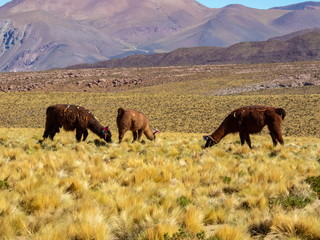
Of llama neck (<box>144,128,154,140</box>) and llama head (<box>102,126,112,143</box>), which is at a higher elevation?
llama head (<box>102,126,112,143</box>)

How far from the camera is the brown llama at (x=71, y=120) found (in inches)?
486

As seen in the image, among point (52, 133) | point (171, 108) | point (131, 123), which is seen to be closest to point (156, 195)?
point (131, 123)

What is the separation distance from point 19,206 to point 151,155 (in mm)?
5478

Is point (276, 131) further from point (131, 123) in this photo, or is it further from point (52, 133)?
point (52, 133)

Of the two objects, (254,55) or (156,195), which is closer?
(156,195)

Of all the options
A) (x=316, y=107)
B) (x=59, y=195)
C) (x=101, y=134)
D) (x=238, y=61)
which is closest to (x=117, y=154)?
(x=101, y=134)

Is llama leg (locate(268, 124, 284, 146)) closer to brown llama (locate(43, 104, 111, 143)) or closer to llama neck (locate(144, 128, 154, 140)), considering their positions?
llama neck (locate(144, 128, 154, 140))

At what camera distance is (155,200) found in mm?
5742

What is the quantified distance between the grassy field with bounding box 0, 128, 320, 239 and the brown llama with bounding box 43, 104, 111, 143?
11.3 ft

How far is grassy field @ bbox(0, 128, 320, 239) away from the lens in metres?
4.47

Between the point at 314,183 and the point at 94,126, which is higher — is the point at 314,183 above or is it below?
below

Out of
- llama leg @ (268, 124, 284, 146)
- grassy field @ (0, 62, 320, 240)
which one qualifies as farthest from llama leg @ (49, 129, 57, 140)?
llama leg @ (268, 124, 284, 146)

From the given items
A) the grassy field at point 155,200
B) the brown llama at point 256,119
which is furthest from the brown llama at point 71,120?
the brown llama at point 256,119

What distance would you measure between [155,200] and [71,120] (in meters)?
7.53
